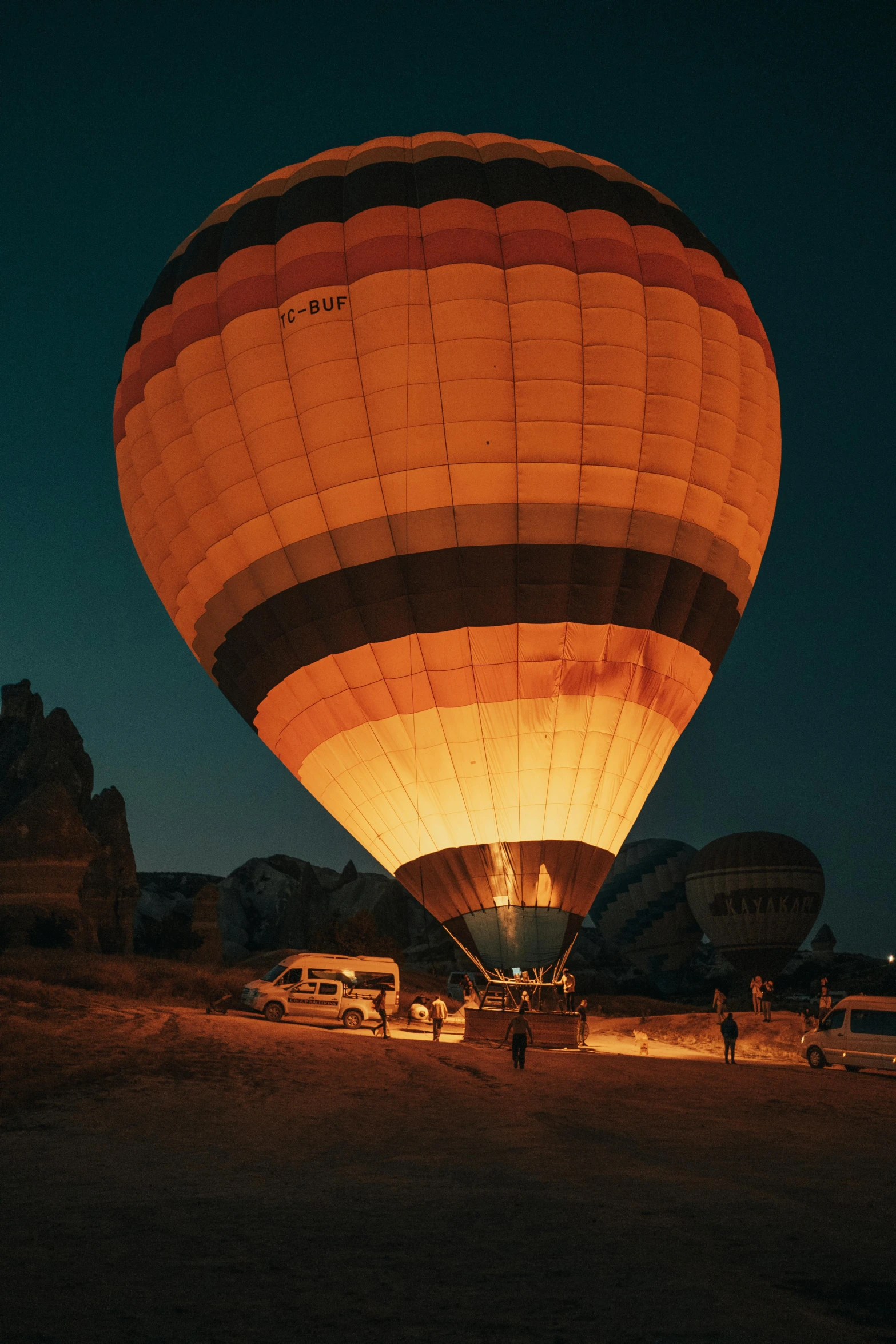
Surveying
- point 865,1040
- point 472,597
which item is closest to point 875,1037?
point 865,1040

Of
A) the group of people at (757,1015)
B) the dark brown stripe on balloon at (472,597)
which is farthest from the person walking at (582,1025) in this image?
the dark brown stripe on balloon at (472,597)

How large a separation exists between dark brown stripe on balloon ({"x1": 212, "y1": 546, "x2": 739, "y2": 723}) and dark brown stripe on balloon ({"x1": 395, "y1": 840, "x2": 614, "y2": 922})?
390 centimetres

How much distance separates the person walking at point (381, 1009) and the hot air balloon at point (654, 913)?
41.2 m

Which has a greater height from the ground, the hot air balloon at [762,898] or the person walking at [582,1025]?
the hot air balloon at [762,898]

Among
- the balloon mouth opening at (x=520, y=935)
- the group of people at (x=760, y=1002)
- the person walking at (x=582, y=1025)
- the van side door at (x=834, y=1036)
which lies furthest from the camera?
the group of people at (x=760, y=1002)


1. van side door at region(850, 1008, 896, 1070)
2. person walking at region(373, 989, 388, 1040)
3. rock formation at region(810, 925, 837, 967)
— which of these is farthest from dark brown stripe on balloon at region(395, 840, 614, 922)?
rock formation at region(810, 925, 837, 967)

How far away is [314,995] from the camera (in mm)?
22500

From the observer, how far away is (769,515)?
21.6 meters

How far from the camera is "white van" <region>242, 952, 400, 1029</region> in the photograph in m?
22.3

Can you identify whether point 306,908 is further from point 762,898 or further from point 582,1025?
point 582,1025

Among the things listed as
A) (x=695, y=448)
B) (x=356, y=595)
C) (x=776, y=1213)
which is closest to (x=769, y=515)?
(x=695, y=448)

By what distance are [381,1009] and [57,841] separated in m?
18.8

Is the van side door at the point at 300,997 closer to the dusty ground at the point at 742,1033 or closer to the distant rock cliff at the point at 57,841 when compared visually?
the dusty ground at the point at 742,1033

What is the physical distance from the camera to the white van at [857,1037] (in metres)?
18.9
